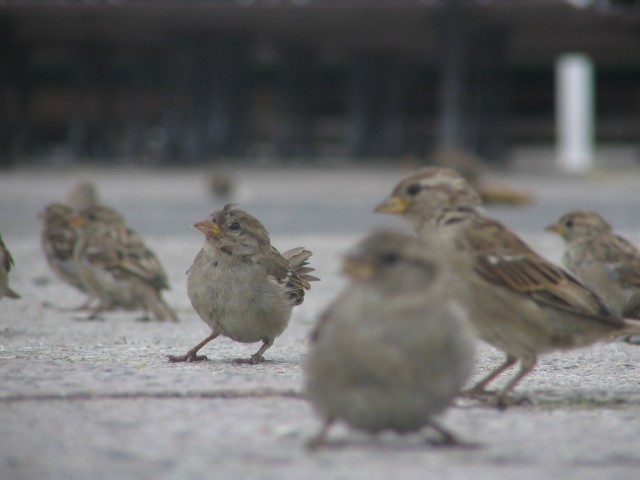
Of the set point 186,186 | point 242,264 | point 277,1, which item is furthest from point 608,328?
point 277,1

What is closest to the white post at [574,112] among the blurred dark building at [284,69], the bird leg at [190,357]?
the blurred dark building at [284,69]

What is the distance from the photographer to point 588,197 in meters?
17.5

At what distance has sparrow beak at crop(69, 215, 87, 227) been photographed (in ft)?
25.6

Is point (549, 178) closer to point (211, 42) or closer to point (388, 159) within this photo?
point (388, 159)

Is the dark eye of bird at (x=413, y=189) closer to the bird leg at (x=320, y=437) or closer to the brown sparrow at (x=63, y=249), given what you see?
the bird leg at (x=320, y=437)

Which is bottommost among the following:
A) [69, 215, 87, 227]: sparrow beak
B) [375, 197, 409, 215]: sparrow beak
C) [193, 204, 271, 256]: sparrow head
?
[193, 204, 271, 256]: sparrow head

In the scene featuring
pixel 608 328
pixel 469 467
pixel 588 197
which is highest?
pixel 588 197

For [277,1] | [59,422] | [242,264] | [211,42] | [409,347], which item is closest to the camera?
[409,347]

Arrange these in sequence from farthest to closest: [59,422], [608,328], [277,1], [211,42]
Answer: [211,42] → [277,1] → [608,328] → [59,422]

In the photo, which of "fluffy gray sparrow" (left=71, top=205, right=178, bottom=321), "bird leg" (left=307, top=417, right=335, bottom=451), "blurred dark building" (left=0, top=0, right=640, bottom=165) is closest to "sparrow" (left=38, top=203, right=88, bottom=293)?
"fluffy gray sparrow" (left=71, top=205, right=178, bottom=321)

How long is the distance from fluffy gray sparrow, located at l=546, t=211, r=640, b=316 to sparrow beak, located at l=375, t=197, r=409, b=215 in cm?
273

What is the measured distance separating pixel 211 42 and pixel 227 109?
5.08ft

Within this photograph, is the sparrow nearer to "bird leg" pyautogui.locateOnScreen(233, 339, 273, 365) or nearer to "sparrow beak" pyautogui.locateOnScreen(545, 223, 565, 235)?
"bird leg" pyautogui.locateOnScreen(233, 339, 273, 365)

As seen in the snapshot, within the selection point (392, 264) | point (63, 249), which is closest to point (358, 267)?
point (392, 264)
